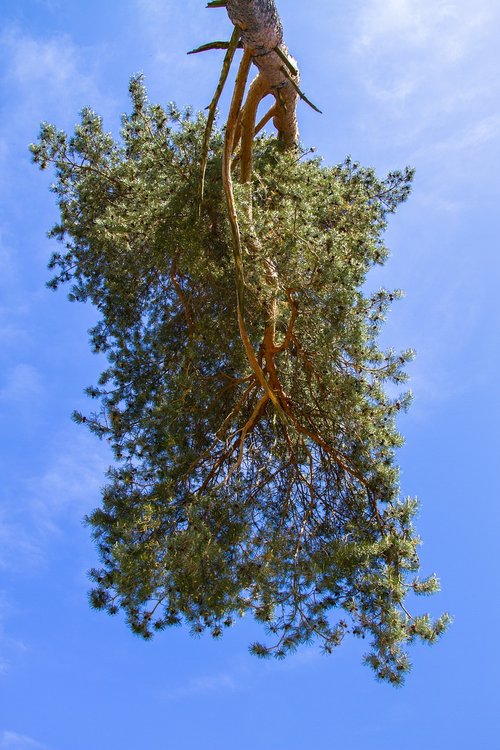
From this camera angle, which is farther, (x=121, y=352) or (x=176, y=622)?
Result: (x=121, y=352)

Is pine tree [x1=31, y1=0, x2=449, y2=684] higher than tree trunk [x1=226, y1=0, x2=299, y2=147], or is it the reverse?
tree trunk [x1=226, y1=0, x2=299, y2=147]

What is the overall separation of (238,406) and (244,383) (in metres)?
0.40

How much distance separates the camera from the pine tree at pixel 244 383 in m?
5.39

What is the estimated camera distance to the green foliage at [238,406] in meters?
5.38

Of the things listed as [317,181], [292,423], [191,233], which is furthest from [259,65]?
[292,423]

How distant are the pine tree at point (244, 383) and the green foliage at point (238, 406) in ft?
0.05

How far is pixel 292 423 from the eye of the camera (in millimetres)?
6355

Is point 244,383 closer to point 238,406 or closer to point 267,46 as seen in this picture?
point 238,406

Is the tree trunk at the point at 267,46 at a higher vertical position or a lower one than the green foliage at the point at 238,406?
higher

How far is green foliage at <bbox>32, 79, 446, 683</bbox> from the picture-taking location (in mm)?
5383

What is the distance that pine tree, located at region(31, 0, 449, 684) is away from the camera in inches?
212

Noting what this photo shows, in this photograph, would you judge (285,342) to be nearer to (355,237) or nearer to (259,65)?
(355,237)

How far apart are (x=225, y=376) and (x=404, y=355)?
5.21ft

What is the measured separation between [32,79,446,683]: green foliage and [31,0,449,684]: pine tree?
16 millimetres
